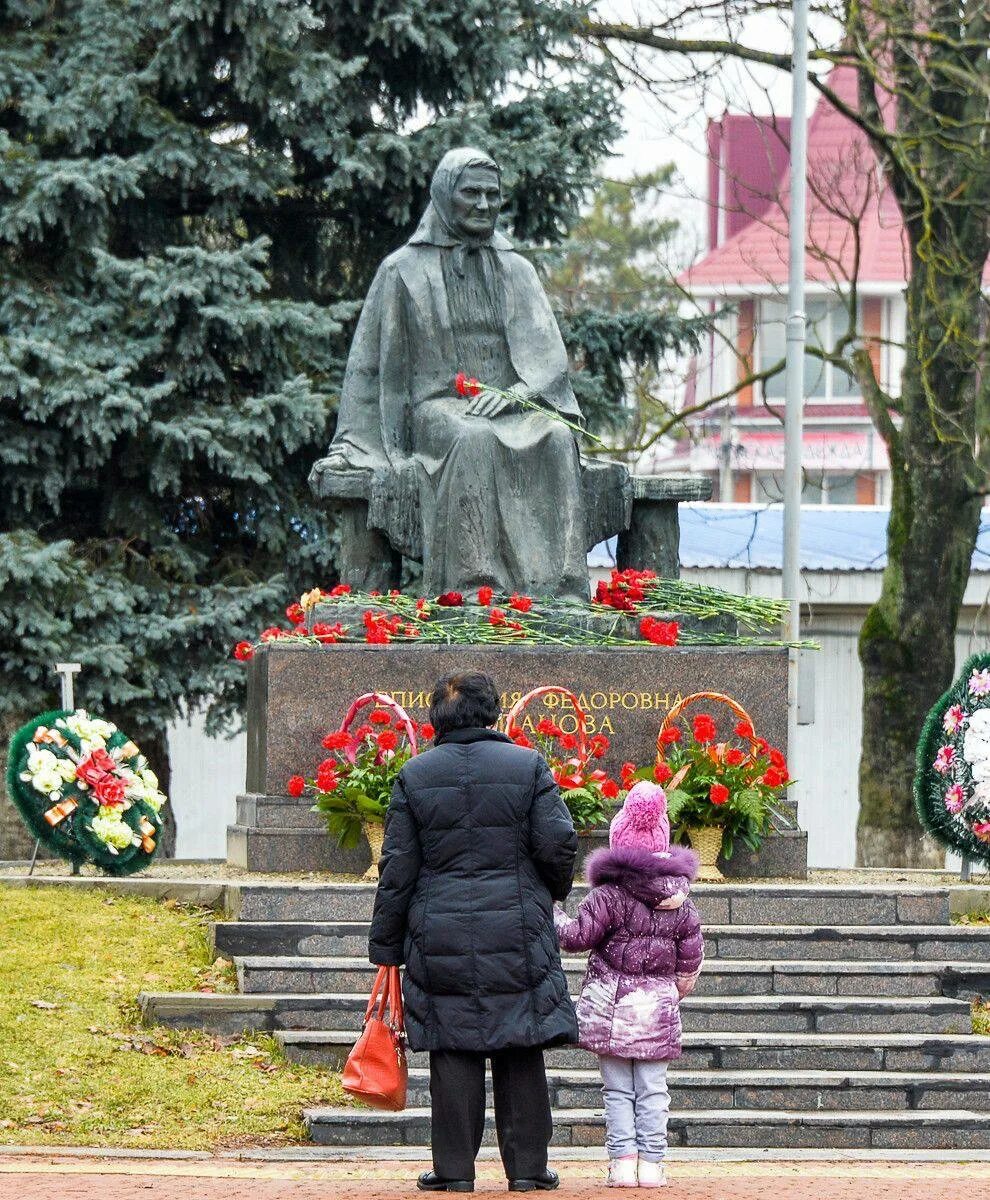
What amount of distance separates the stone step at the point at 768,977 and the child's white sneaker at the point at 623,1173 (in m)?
2.32

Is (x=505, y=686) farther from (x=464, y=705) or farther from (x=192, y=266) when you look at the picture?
(x=192, y=266)

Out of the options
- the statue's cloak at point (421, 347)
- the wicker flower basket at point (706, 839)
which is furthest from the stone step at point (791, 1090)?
the statue's cloak at point (421, 347)

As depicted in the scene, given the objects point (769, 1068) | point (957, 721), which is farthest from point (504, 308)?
point (769, 1068)

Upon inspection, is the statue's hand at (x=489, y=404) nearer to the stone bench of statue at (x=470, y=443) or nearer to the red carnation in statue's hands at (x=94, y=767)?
the stone bench of statue at (x=470, y=443)

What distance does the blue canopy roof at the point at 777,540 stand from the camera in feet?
75.7

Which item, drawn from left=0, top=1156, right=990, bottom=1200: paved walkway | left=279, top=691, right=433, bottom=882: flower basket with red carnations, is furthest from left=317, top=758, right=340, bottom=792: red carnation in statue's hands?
left=0, top=1156, right=990, bottom=1200: paved walkway

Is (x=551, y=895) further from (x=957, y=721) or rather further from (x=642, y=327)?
(x=642, y=327)

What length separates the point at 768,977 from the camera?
10.5 meters

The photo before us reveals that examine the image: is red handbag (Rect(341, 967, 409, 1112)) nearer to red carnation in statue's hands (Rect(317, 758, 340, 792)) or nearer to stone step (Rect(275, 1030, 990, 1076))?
stone step (Rect(275, 1030, 990, 1076))

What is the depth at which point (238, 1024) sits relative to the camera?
10148 millimetres

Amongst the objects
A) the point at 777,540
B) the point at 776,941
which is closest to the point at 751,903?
the point at 776,941

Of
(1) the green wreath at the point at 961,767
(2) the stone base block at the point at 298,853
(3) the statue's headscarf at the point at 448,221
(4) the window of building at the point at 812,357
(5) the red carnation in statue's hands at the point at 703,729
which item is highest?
(4) the window of building at the point at 812,357

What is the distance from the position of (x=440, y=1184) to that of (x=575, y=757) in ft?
14.2

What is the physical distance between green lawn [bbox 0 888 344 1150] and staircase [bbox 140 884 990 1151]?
0.62 feet
